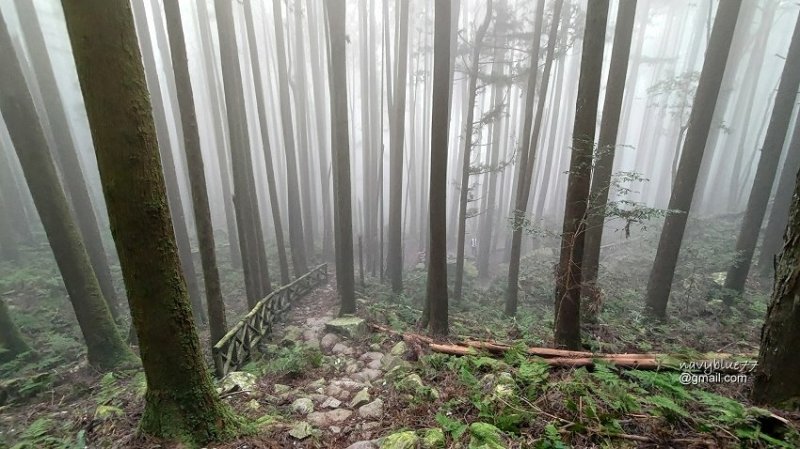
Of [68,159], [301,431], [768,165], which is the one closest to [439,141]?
[301,431]

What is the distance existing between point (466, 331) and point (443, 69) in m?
6.14

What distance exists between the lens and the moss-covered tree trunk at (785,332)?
275 cm

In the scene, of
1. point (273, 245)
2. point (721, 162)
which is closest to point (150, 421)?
point (273, 245)

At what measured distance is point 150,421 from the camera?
311cm

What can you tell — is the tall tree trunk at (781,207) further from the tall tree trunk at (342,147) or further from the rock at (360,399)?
the rock at (360,399)

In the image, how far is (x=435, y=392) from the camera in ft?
14.0

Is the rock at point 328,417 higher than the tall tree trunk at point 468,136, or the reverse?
the tall tree trunk at point 468,136

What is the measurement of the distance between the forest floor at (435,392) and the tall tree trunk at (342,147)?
1.27m

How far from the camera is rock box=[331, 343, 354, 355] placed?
729 centimetres

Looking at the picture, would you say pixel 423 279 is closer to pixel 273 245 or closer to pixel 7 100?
pixel 273 245

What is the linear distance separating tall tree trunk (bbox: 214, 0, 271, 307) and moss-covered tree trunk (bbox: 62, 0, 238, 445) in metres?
5.54

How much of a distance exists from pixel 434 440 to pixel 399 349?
3.71m

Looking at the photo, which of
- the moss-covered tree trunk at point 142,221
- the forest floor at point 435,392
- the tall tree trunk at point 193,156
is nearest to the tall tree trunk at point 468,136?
the forest floor at point 435,392

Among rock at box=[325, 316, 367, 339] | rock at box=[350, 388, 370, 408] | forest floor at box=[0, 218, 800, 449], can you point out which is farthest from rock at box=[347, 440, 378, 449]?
rock at box=[325, 316, 367, 339]
